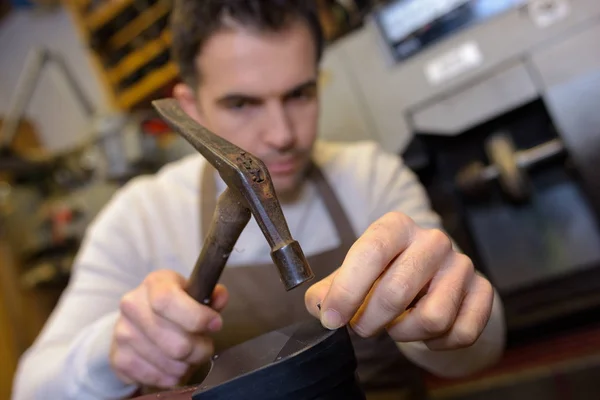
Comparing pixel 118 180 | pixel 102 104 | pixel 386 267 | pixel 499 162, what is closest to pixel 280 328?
pixel 386 267

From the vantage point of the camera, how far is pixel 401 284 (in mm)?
356

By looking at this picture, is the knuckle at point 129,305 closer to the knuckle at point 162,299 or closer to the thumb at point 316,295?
the knuckle at point 162,299

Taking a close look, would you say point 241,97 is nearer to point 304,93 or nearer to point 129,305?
point 304,93

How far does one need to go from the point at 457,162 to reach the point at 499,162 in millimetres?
144

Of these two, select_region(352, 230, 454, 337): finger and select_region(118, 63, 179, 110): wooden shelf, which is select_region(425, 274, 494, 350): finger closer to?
select_region(352, 230, 454, 337): finger

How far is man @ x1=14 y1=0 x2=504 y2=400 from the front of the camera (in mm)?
375

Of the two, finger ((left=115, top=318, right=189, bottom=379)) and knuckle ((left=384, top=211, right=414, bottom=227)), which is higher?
knuckle ((left=384, top=211, right=414, bottom=227))

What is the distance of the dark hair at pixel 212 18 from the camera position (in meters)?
0.63

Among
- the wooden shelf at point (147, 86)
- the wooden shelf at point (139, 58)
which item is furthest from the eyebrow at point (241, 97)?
the wooden shelf at point (139, 58)

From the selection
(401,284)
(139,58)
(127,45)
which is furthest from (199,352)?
(127,45)

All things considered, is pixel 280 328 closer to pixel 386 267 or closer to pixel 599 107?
pixel 386 267

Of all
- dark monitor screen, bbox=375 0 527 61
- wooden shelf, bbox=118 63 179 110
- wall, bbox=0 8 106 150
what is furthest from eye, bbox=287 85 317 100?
wall, bbox=0 8 106 150

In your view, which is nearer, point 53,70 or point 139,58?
point 139,58

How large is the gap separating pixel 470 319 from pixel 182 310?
25cm
